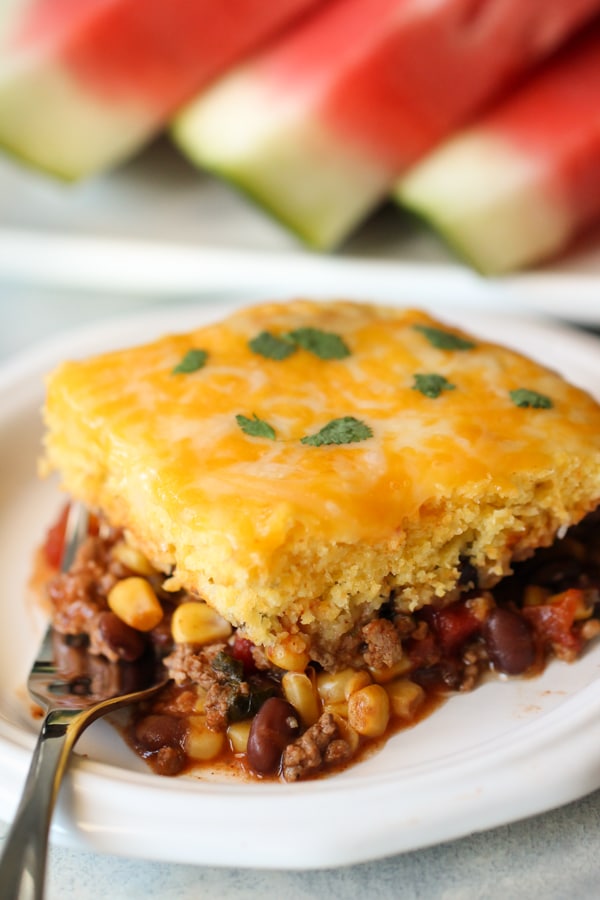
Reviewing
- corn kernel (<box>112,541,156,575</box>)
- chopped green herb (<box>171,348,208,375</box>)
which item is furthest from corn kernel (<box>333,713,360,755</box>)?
chopped green herb (<box>171,348,208,375</box>)

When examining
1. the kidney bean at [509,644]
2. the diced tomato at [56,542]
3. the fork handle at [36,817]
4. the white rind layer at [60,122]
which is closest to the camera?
the fork handle at [36,817]

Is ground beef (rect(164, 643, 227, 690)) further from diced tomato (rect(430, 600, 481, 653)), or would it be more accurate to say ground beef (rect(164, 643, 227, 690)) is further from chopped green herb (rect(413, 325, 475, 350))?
chopped green herb (rect(413, 325, 475, 350))

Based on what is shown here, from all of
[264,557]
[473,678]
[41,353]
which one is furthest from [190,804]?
[41,353]

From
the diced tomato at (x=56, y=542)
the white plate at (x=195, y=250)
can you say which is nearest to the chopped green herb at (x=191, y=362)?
the diced tomato at (x=56, y=542)

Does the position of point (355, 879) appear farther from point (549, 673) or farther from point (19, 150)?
point (19, 150)

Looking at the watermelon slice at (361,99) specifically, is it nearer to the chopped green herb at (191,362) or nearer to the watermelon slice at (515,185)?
the watermelon slice at (515,185)

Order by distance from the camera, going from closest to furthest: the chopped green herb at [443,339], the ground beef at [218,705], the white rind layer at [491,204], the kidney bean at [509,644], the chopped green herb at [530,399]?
1. the ground beef at [218,705]
2. the kidney bean at [509,644]
3. the chopped green herb at [530,399]
4. the chopped green herb at [443,339]
5. the white rind layer at [491,204]
